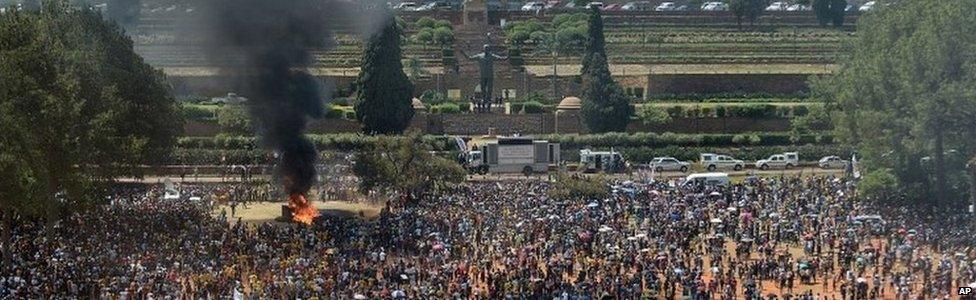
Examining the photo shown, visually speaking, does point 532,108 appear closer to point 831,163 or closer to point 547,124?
point 547,124

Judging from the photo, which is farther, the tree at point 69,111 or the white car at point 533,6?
the white car at point 533,6

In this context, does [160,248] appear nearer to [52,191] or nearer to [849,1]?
[52,191]

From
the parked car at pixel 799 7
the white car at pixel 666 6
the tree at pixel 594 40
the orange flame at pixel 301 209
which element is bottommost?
the white car at pixel 666 6

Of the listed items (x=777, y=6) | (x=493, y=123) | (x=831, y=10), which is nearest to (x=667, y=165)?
(x=493, y=123)

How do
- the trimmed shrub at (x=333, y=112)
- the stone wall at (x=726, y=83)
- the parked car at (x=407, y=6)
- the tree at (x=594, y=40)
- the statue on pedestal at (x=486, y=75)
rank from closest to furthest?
1. the trimmed shrub at (x=333, y=112)
2. the tree at (x=594, y=40)
3. the statue on pedestal at (x=486, y=75)
4. the stone wall at (x=726, y=83)
5. the parked car at (x=407, y=6)

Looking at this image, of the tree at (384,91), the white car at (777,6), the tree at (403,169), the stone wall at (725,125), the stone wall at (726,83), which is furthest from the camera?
the white car at (777,6)

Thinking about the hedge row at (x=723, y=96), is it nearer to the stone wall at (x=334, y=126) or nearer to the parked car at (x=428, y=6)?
the stone wall at (x=334, y=126)

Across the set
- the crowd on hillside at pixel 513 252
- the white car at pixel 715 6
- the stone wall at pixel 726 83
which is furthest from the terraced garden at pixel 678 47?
the crowd on hillside at pixel 513 252
